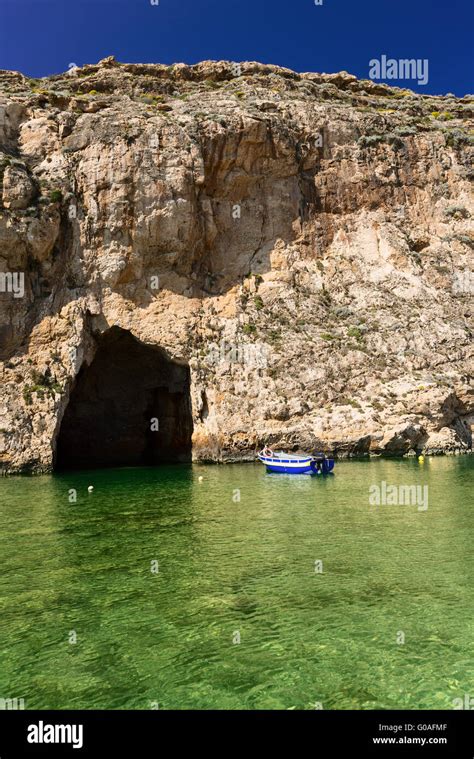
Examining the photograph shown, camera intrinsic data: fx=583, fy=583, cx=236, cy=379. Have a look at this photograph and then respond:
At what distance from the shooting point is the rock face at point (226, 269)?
39.2m

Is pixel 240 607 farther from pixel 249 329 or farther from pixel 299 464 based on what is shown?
pixel 249 329

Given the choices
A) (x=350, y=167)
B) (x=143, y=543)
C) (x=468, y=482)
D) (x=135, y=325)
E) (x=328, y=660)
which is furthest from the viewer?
(x=350, y=167)

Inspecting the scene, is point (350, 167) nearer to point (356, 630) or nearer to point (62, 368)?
point (62, 368)

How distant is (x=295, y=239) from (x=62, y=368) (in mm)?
21400

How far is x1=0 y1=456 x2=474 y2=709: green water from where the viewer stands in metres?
7.62

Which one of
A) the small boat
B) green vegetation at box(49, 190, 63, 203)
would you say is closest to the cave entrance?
green vegetation at box(49, 190, 63, 203)

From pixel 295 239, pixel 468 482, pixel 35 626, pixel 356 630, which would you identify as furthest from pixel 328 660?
pixel 295 239

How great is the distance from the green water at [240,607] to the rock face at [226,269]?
18966 mm

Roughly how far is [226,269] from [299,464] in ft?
64.4

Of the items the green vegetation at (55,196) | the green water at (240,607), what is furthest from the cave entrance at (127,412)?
the green water at (240,607)

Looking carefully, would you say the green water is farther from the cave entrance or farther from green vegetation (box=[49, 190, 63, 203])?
the cave entrance

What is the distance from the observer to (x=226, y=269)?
45.9 m

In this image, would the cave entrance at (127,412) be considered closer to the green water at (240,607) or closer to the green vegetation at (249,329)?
the green vegetation at (249,329)

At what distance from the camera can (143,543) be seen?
51.6ft
